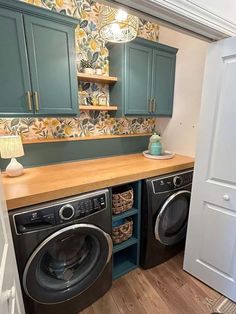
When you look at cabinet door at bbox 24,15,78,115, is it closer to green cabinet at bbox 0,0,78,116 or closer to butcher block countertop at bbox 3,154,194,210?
green cabinet at bbox 0,0,78,116

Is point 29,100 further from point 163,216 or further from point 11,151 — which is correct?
point 163,216

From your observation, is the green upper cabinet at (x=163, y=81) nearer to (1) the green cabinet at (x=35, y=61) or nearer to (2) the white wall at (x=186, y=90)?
(2) the white wall at (x=186, y=90)

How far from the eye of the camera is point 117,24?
1402 millimetres

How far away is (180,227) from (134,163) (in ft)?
2.70

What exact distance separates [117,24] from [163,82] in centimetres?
88

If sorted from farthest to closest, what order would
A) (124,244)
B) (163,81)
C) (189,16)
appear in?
(163,81) → (124,244) → (189,16)

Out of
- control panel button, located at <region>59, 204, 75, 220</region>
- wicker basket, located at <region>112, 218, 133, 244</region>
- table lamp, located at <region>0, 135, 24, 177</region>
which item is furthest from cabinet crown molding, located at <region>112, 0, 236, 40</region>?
wicker basket, located at <region>112, 218, 133, 244</region>

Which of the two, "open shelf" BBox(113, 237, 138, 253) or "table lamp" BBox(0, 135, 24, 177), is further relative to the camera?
"open shelf" BBox(113, 237, 138, 253)

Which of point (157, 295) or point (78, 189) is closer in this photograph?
point (78, 189)

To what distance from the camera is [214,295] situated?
1.50 m

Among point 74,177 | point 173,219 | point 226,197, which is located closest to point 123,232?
point 173,219

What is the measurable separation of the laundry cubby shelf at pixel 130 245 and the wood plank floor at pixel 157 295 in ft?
0.20

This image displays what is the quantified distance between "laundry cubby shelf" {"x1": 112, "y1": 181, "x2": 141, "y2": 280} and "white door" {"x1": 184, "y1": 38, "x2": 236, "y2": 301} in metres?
0.46

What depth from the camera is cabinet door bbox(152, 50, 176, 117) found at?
1997 mm
